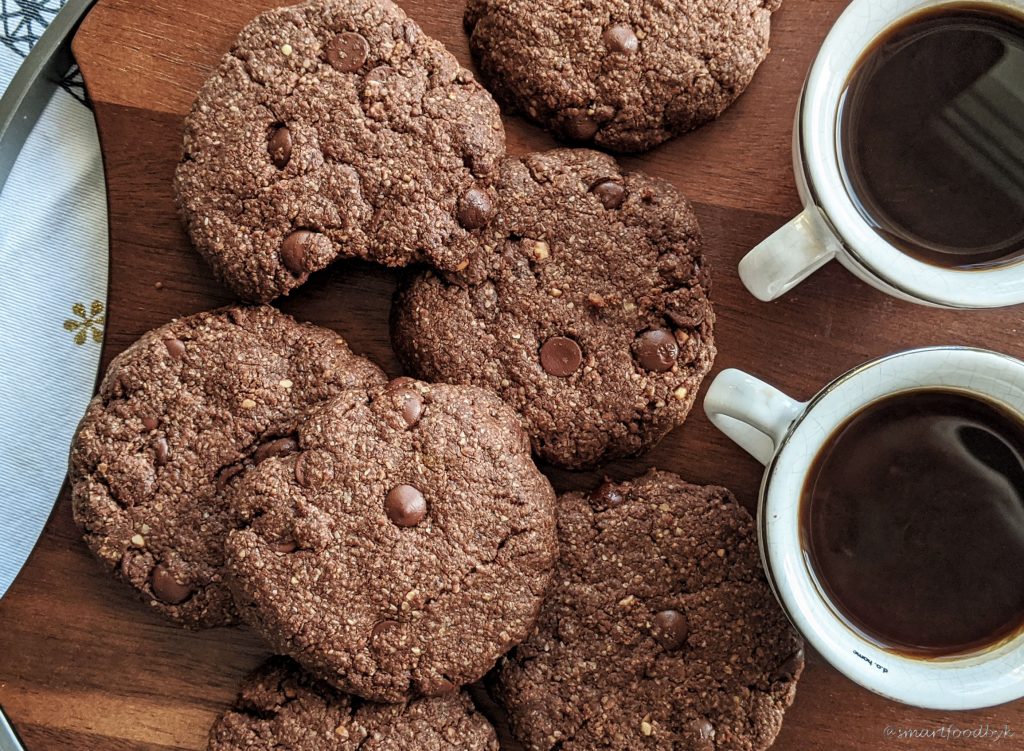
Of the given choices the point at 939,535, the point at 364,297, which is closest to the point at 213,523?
the point at 364,297

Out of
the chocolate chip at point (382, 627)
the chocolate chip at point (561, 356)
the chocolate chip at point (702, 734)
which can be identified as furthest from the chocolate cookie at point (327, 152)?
the chocolate chip at point (702, 734)

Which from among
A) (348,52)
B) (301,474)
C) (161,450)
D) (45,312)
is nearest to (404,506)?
(301,474)

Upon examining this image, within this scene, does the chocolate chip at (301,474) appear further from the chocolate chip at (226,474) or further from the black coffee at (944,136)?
the black coffee at (944,136)

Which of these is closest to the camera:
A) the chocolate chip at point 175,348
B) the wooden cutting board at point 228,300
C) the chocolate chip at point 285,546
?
the chocolate chip at point 285,546

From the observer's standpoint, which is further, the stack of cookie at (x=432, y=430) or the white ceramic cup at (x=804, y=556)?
the stack of cookie at (x=432, y=430)

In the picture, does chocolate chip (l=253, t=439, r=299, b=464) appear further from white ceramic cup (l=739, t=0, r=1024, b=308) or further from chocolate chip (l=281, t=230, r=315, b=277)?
white ceramic cup (l=739, t=0, r=1024, b=308)

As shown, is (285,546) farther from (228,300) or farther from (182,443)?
(228,300)

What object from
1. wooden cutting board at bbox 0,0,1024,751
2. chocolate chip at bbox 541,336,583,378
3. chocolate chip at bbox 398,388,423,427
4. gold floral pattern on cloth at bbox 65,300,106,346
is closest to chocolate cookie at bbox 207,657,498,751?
wooden cutting board at bbox 0,0,1024,751
